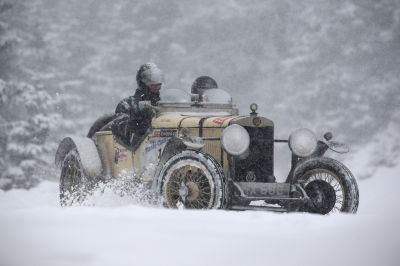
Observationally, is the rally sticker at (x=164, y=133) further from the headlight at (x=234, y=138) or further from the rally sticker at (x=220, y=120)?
the headlight at (x=234, y=138)

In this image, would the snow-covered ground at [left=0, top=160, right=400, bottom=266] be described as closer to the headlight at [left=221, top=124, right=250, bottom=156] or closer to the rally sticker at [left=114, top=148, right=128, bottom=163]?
the headlight at [left=221, top=124, right=250, bottom=156]

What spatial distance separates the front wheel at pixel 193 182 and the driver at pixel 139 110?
4.40ft

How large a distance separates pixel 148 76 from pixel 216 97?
0.96 metres

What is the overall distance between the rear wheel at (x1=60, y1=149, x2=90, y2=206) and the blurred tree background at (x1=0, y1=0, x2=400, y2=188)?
41.8ft

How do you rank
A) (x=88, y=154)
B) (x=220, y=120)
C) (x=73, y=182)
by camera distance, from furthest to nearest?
(x=73, y=182)
(x=88, y=154)
(x=220, y=120)

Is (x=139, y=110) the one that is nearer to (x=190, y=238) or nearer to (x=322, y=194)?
(x=322, y=194)

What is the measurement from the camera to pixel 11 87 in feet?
71.0

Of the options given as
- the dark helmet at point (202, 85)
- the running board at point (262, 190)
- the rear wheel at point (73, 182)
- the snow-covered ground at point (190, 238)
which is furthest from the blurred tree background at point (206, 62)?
the snow-covered ground at point (190, 238)

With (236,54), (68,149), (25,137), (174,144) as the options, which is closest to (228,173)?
(174,144)

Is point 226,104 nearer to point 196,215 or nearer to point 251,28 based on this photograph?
point 196,215

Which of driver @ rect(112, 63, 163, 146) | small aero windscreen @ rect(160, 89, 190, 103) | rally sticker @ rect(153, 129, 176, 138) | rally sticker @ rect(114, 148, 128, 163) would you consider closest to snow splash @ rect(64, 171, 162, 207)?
rally sticker @ rect(114, 148, 128, 163)

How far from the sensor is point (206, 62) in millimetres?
29797

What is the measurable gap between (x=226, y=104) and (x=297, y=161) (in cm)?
154

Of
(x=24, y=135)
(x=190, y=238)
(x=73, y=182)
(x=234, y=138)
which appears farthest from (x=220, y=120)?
(x=24, y=135)
